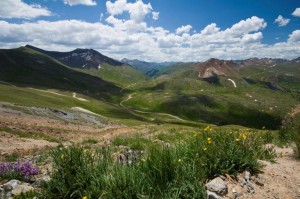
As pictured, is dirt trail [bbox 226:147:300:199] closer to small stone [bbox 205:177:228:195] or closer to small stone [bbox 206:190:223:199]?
small stone [bbox 205:177:228:195]

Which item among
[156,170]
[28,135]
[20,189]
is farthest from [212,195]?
[28,135]

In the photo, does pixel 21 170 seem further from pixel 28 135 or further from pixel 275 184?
pixel 28 135

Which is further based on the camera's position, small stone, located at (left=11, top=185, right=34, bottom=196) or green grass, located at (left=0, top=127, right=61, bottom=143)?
green grass, located at (left=0, top=127, right=61, bottom=143)

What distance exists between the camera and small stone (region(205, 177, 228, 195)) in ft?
23.5

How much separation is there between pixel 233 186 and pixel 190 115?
18520 centimetres

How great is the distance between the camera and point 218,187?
7.19 meters

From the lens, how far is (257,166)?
859 centimetres

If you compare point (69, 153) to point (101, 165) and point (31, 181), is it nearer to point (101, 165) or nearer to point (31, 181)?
point (101, 165)

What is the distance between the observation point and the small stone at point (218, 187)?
715 centimetres

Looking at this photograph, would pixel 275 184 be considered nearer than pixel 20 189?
Yes

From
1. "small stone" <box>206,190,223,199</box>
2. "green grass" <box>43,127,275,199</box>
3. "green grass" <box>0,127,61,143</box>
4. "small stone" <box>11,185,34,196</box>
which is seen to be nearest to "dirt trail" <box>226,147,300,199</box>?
"green grass" <box>43,127,275,199</box>

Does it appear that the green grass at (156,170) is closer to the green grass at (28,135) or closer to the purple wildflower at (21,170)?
the purple wildflower at (21,170)

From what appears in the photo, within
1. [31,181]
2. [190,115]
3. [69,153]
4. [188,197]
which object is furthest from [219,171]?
[190,115]

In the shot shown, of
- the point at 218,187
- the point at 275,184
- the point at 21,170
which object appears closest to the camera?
the point at 218,187
